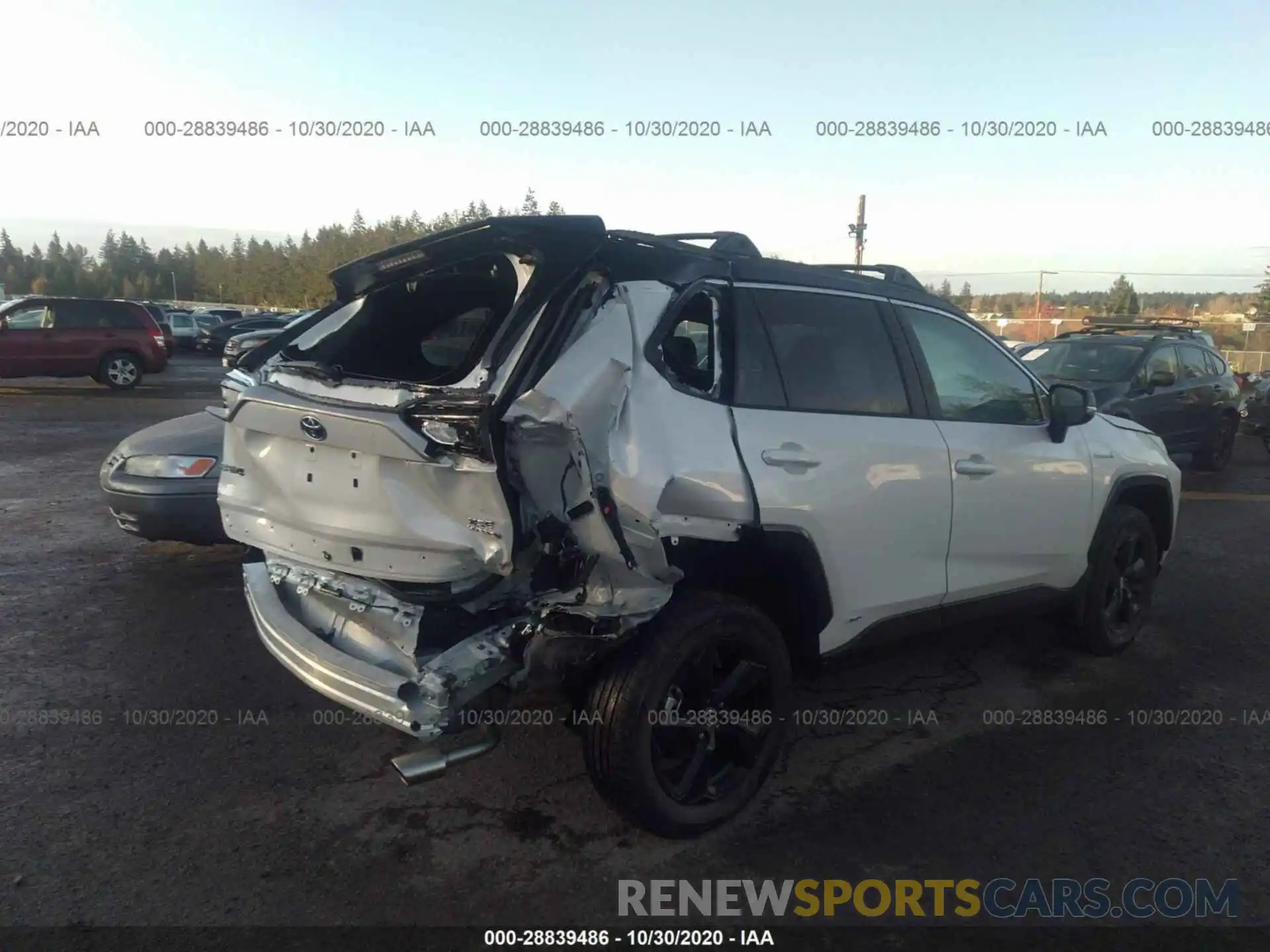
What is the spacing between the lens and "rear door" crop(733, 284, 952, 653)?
10.8 feet

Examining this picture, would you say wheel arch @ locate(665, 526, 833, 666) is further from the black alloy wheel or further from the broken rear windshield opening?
the broken rear windshield opening

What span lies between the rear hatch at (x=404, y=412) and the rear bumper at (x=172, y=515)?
6.89 ft

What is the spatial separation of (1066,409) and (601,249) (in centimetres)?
254

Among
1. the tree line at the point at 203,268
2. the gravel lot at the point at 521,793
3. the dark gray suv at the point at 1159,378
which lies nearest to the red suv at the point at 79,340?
the gravel lot at the point at 521,793

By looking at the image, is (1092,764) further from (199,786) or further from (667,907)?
(199,786)

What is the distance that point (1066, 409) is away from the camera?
4.36 meters

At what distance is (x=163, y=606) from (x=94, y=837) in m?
2.50

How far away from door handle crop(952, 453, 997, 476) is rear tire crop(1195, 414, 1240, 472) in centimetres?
932

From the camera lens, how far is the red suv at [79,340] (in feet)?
58.7

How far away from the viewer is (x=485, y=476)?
286 cm

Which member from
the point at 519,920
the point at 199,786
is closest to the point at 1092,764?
the point at 519,920

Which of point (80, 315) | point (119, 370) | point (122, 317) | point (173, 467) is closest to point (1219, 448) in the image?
point (173, 467)

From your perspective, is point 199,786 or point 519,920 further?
point 199,786

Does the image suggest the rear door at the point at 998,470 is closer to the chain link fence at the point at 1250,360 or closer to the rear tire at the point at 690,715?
the rear tire at the point at 690,715
